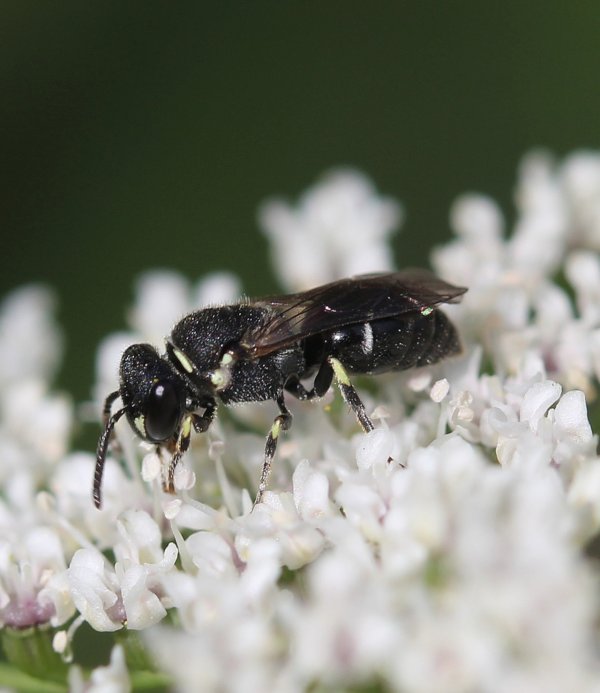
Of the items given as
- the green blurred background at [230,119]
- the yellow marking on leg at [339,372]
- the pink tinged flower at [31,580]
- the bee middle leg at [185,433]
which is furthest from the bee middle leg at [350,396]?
the green blurred background at [230,119]

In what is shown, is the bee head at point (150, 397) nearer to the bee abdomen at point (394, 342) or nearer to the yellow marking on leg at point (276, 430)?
the yellow marking on leg at point (276, 430)

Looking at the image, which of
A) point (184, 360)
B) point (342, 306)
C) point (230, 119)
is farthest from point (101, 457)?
point (230, 119)

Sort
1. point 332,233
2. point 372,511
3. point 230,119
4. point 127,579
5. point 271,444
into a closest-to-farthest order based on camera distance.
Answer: point 372,511 < point 127,579 < point 271,444 < point 332,233 < point 230,119

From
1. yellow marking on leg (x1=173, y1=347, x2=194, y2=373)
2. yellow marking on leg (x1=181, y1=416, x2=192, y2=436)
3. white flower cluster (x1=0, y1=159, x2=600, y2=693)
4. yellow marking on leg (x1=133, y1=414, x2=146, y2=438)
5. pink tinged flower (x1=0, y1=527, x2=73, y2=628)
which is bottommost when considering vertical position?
pink tinged flower (x1=0, y1=527, x2=73, y2=628)

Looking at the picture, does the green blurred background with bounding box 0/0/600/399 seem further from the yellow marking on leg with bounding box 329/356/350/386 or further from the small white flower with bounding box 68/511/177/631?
the small white flower with bounding box 68/511/177/631

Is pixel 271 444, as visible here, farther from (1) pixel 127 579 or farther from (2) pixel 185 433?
(1) pixel 127 579

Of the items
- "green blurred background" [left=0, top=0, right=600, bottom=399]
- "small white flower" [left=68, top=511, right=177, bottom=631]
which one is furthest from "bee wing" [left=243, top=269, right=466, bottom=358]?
"green blurred background" [left=0, top=0, right=600, bottom=399]

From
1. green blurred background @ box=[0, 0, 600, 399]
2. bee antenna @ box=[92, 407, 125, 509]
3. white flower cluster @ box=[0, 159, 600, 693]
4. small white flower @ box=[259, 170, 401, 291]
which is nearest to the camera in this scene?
white flower cluster @ box=[0, 159, 600, 693]
